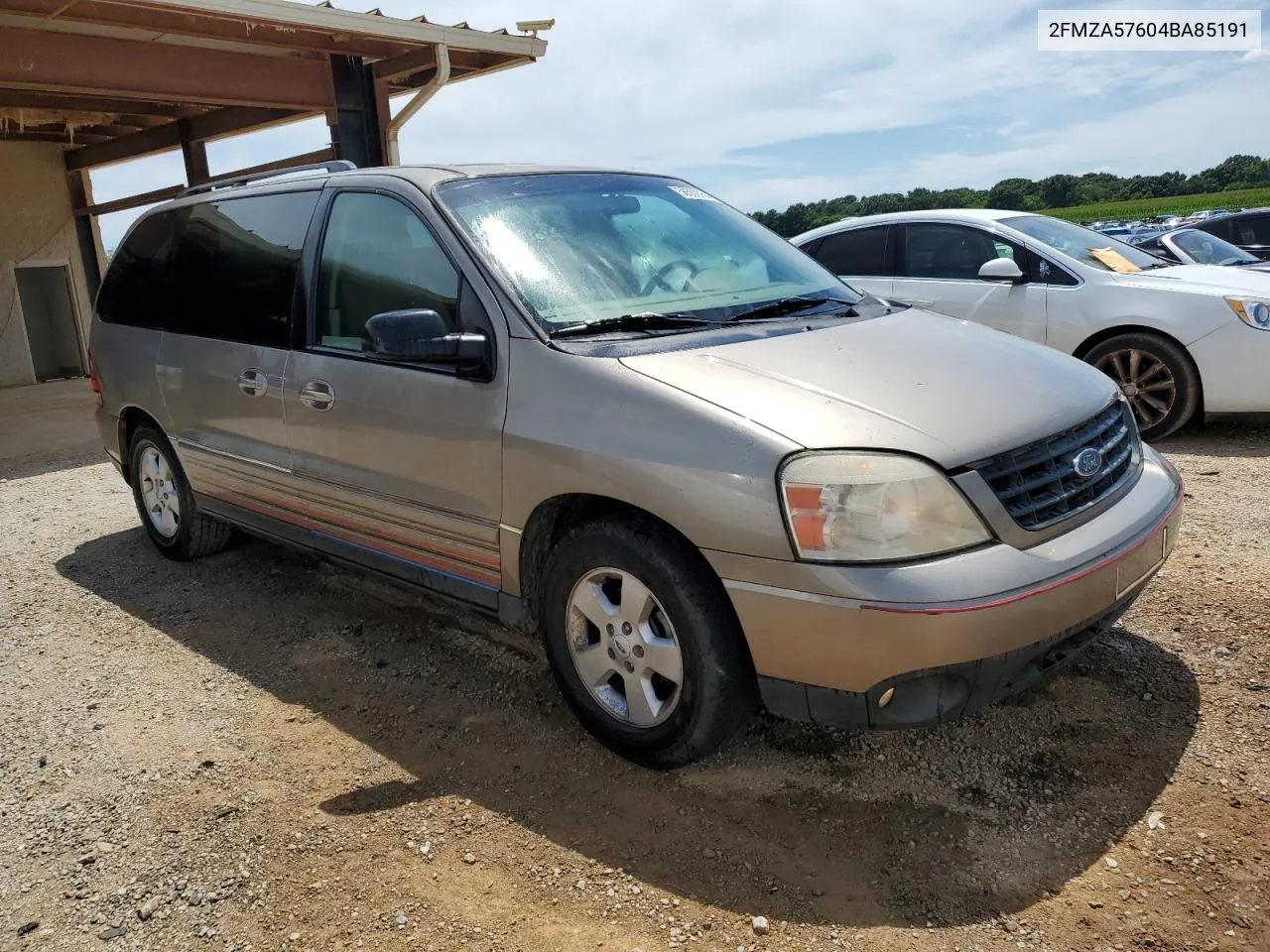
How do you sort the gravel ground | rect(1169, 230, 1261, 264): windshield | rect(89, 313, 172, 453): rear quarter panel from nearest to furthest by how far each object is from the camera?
the gravel ground → rect(89, 313, 172, 453): rear quarter panel → rect(1169, 230, 1261, 264): windshield

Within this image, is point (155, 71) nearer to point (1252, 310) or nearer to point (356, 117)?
point (356, 117)

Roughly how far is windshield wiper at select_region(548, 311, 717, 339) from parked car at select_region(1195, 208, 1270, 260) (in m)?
11.8

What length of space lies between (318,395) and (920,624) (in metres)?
2.44

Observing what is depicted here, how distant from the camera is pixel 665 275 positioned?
349 cm

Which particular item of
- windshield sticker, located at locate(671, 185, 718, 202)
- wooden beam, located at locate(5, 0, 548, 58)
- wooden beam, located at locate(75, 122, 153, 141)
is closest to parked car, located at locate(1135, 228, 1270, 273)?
windshield sticker, located at locate(671, 185, 718, 202)

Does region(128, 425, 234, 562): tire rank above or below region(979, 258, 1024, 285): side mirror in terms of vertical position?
below

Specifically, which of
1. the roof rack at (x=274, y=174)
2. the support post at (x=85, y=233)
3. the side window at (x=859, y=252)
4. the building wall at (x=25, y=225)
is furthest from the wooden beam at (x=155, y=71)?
the support post at (x=85, y=233)

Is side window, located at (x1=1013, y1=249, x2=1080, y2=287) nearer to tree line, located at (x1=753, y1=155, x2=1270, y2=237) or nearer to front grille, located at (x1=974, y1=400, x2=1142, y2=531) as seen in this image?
front grille, located at (x1=974, y1=400, x2=1142, y2=531)

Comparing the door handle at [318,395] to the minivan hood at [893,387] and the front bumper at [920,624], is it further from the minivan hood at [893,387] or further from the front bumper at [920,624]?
the front bumper at [920,624]

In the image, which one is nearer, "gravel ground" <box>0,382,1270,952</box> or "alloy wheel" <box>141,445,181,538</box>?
"gravel ground" <box>0,382,1270,952</box>

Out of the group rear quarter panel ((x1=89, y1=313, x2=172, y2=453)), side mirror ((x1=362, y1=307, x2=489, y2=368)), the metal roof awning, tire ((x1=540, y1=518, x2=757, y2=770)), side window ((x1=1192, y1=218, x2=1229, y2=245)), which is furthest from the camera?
side window ((x1=1192, y1=218, x2=1229, y2=245))

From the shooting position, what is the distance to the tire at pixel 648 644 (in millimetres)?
2695

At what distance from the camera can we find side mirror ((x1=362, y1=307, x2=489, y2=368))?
10.1 feet

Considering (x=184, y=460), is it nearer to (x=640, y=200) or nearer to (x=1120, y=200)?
(x=640, y=200)
